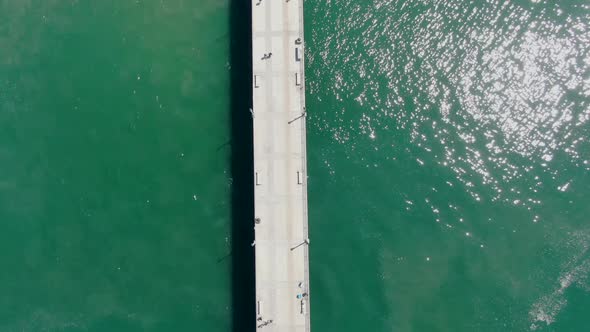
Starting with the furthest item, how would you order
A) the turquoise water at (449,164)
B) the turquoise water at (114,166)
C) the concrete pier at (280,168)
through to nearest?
the turquoise water at (114,166) < the turquoise water at (449,164) < the concrete pier at (280,168)

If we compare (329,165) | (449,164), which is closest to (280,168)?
(329,165)

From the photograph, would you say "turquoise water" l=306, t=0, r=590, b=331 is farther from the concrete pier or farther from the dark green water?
the concrete pier

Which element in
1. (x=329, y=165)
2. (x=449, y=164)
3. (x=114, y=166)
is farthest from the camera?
(x=114, y=166)

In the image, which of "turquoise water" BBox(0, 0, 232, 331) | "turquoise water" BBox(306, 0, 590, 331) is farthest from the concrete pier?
"turquoise water" BBox(0, 0, 232, 331)

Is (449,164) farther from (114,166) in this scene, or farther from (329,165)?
(114,166)

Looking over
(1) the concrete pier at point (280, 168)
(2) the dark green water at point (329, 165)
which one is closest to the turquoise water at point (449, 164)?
(2) the dark green water at point (329, 165)

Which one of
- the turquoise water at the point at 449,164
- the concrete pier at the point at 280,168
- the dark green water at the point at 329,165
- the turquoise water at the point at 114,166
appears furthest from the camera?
the turquoise water at the point at 114,166

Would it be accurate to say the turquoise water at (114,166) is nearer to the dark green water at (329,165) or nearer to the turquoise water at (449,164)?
the dark green water at (329,165)

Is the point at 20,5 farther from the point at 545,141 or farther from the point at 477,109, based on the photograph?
the point at 545,141
